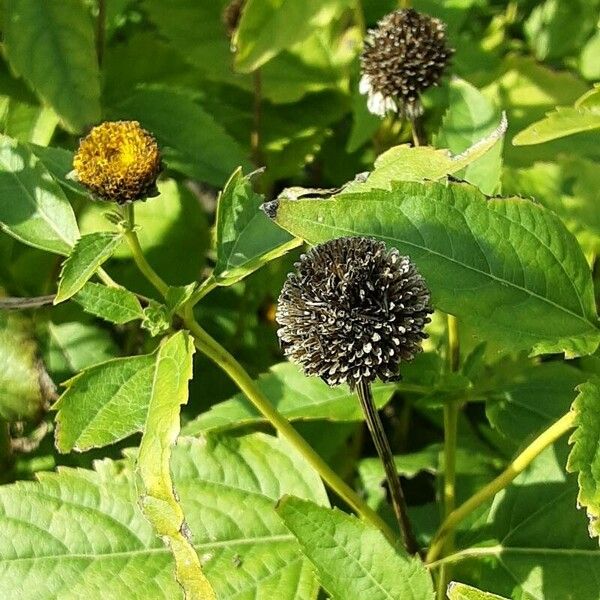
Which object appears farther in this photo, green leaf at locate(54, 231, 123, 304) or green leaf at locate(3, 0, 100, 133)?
green leaf at locate(3, 0, 100, 133)

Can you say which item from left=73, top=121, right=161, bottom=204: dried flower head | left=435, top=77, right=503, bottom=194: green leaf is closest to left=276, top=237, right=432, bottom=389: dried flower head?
left=73, top=121, right=161, bottom=204: dried flower head

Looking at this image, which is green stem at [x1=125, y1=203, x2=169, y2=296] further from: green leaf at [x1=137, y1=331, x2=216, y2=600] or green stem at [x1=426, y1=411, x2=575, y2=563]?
green stem at [x1=426, y1=411, x2=575, y2=563]

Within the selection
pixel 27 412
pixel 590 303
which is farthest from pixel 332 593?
pixel 27 412

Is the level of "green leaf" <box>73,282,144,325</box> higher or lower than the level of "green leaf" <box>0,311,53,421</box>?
higher

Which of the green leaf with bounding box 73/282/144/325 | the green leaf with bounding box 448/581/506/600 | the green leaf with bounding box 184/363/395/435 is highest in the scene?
the green leaf with bounding box 73/282/144/325

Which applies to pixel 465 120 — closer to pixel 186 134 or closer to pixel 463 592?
pixel 186 134

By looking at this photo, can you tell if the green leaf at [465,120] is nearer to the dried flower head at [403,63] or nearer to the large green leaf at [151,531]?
the dried flower head at [403,63]

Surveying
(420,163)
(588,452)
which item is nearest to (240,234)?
Answer: (420,163)

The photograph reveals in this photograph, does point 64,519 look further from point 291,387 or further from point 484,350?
point 484,350
